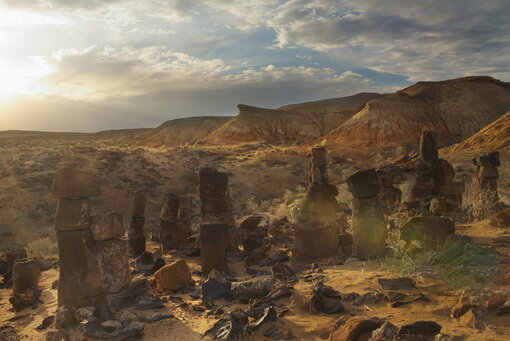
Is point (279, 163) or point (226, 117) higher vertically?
point (226, 117)

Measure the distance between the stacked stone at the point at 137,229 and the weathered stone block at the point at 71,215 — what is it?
493 cm

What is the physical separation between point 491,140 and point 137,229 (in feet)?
81.7

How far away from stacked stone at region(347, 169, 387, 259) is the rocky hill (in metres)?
20.2

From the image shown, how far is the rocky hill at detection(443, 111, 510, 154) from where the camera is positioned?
25.4 m

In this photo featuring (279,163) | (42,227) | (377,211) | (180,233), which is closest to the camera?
(377,211)

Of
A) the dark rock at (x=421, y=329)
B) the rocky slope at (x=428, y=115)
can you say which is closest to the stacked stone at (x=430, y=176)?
the dark rock at (x=421, y=329)

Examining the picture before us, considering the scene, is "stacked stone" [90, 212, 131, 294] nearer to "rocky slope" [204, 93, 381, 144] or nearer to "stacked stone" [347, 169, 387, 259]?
"stacked stone" [347, 169, 387, 259]

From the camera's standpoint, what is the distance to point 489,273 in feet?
18.2

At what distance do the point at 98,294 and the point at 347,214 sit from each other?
968 centimetres

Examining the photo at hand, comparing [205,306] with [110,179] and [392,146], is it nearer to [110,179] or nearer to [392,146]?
[110,179]

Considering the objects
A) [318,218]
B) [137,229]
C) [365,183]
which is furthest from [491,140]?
[137,229]

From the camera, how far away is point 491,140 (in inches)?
1055

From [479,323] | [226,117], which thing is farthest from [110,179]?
[226,117]

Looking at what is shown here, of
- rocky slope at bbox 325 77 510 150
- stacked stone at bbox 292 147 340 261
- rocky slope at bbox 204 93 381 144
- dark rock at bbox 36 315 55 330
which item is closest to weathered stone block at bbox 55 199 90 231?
dark rock at bbox 36 315 55 330
